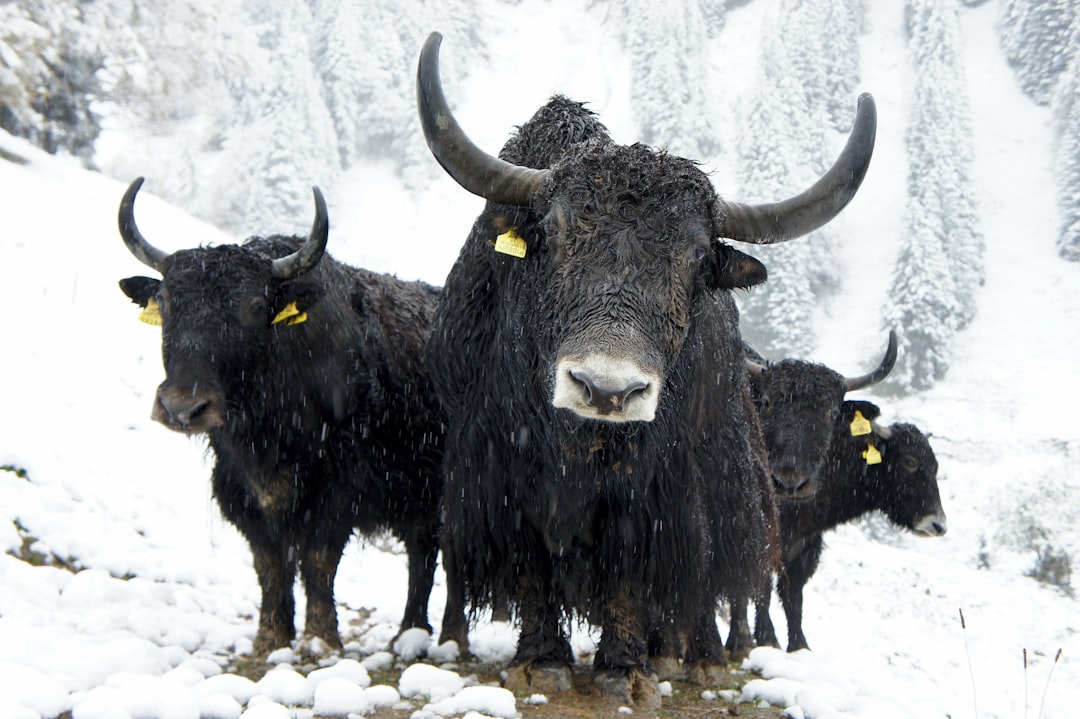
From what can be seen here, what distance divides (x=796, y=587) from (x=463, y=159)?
535cm

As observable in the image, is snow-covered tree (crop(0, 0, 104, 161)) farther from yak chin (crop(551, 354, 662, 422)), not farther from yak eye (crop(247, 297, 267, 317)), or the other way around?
yak chin (crop(551, 354, 662, 422))

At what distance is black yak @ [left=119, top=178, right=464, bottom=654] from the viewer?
4.01 meters

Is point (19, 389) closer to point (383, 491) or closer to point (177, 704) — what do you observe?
point (383, 491)

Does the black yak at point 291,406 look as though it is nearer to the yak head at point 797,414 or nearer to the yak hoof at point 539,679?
the yak hoof at point 539,679

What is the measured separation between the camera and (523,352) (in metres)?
3.46

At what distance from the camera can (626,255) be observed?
9.74ft

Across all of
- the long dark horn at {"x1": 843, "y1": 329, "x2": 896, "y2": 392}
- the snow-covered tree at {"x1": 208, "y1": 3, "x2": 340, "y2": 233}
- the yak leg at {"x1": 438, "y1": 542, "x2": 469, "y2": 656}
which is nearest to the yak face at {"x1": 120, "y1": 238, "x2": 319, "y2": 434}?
the yak leg at {"x1": 438, "y1": 542, "x2": 469, "y2": 656}

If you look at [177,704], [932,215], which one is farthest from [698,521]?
[932,215]

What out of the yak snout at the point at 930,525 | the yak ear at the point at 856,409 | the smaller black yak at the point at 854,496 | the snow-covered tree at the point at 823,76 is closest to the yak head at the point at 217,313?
the smaller black yak at the point at 854,496

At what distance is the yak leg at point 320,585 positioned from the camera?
4.33 meters

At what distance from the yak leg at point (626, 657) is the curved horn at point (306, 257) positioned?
7.27 ft

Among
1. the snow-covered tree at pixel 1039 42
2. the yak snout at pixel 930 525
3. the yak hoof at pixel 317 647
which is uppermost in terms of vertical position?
the snow-covered tree at pixel 1039 42

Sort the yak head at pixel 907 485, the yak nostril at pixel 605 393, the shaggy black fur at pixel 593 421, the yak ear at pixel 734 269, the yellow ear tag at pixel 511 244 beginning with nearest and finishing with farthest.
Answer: the yak nostril at pixel 605 393
the shaggy black fur at pixel 593 421
the yellow ear tag at pixel 511 244
the yak ear at pixel 734 269
the yak head at pixel 907 485

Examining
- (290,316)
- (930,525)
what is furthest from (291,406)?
(930,525)
